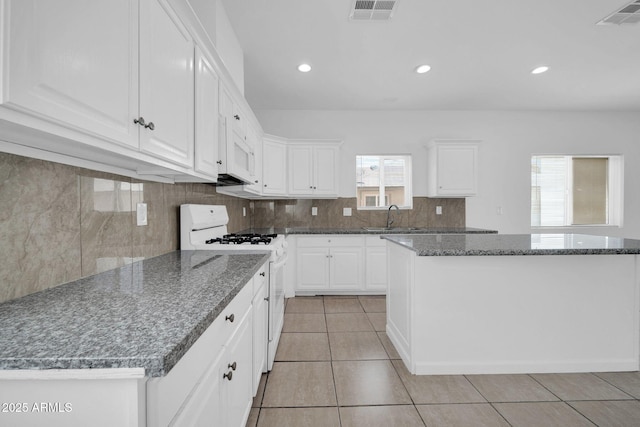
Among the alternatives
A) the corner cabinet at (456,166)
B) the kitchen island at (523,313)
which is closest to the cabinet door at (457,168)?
the corner cabinet at (456,166)

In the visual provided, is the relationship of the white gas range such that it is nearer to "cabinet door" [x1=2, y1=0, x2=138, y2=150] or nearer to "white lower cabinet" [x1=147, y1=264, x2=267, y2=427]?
"white lower cabinet" [x1=147, y1=264, x2=267, y2=427]

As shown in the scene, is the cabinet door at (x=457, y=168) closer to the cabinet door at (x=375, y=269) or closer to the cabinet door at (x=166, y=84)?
the cabinet door at (x=375, y=269)

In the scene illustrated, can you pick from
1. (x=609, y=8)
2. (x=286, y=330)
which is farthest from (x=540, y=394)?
(x=609, y=8)

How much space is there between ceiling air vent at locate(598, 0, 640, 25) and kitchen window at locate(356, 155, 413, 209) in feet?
8.15

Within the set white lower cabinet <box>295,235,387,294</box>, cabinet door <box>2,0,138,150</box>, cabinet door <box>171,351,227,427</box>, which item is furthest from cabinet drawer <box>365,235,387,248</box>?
cabinet door <box>2,0,138,150</box>

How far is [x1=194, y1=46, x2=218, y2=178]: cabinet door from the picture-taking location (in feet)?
5.15

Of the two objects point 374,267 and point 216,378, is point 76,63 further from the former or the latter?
point 374,267

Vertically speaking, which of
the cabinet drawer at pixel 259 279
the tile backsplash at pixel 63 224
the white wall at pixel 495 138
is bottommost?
the cabinet drawer at pixel 259 279

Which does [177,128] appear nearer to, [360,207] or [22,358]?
[22,358]

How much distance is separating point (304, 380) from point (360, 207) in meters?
2.93

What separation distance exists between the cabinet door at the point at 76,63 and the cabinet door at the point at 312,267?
9.90ft

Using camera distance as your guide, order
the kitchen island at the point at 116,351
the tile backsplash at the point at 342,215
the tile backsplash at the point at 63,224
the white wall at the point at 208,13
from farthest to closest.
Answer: the tile backsplash at the point at 342,215, the white wall at the point at 208,13, the tile backsplash at the point at 63,224, the kitchen island at the point at 116,351

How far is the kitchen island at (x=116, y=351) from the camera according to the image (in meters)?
0.56

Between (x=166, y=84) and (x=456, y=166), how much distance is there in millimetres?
3893
